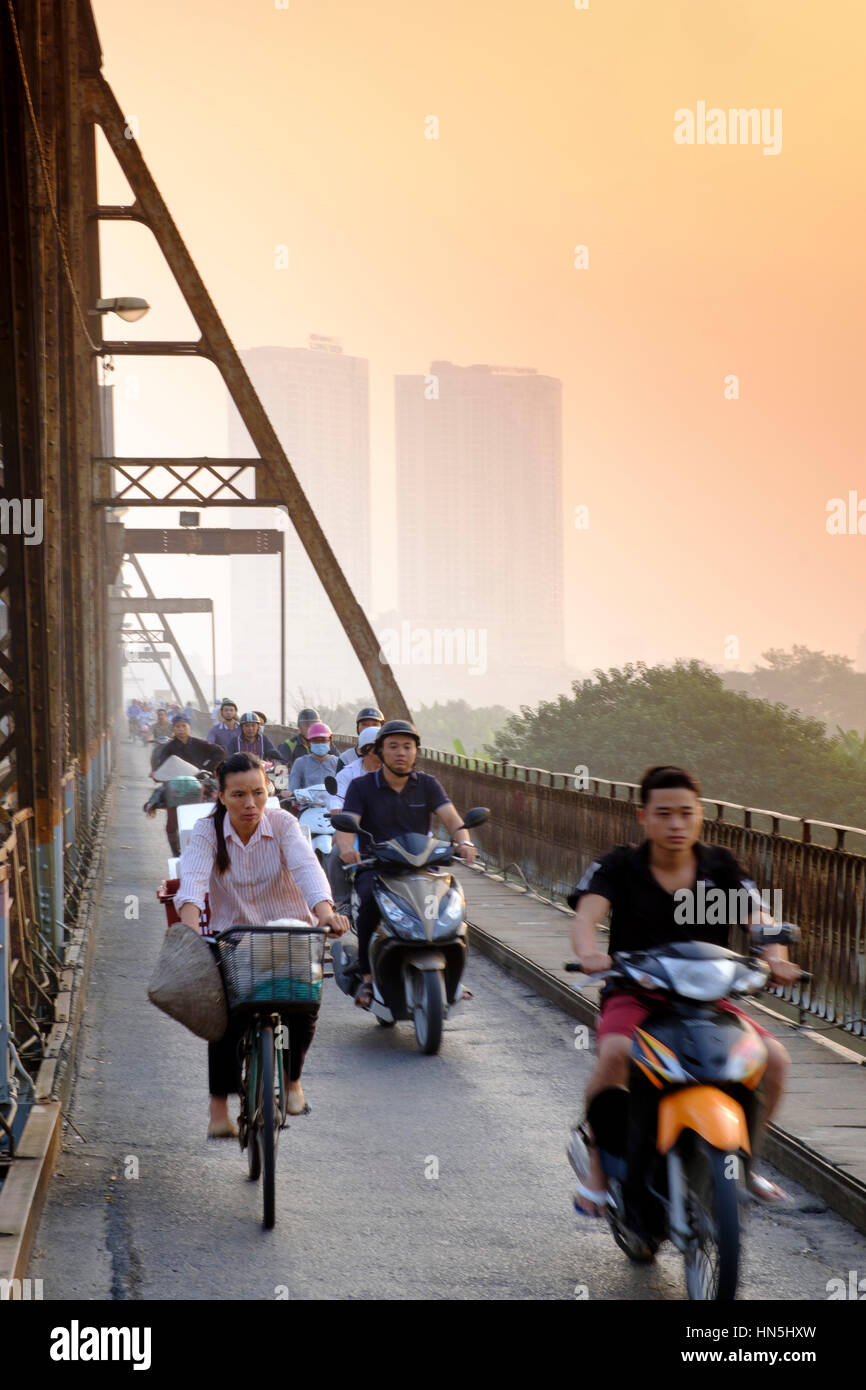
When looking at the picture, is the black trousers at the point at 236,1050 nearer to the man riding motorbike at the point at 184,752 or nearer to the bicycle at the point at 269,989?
the bicycle at the point at 269,989

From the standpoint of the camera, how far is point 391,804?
9859mm

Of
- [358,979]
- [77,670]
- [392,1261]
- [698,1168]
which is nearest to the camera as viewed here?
[698,1168]

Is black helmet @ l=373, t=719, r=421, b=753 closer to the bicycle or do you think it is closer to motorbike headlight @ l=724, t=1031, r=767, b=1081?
the bicycle

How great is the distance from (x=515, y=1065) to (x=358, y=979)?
127 centimetres

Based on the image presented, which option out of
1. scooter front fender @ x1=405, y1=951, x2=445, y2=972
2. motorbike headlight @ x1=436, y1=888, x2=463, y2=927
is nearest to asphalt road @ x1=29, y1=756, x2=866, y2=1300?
scooter front fender @ x1=405, y1=951, x2=445, y2=972

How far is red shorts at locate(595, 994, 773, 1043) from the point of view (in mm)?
5000

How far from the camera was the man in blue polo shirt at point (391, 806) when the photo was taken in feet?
31.8

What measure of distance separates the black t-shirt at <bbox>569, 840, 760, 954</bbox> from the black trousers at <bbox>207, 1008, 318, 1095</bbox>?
1409 mm

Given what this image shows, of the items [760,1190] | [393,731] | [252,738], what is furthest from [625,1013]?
[252,738]

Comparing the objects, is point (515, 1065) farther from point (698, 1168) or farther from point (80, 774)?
point (80, 774)

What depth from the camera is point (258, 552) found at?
34.8 metres

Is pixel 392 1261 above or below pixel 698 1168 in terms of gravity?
below

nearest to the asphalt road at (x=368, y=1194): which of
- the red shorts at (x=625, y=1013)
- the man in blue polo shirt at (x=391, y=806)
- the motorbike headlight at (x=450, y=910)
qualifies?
the red shorts at (x=625, y=1013)

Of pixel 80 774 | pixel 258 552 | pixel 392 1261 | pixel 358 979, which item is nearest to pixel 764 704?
pixel 258 552
